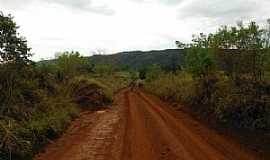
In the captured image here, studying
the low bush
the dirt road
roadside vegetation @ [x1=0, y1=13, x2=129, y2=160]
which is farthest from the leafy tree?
the dirt road

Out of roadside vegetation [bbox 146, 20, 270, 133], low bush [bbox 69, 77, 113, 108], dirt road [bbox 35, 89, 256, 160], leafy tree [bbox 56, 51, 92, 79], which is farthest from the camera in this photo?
leafy tree [bbox 56, 51, 92, 79]

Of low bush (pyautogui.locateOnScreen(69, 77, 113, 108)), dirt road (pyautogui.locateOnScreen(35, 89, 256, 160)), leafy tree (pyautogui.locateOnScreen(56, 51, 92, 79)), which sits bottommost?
dirt road (pyautogui.locateOnScreen(35, 89, 256, 160))

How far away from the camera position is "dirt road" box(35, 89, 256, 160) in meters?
11.4

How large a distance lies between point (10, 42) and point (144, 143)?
6599 millimetres

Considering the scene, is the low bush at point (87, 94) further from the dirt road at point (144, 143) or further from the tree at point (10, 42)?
the tree at point (10, 42)

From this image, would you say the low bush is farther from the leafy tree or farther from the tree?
the tree

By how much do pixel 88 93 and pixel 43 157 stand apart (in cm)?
1820

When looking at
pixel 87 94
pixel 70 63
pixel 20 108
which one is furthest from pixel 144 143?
pixel 70 63

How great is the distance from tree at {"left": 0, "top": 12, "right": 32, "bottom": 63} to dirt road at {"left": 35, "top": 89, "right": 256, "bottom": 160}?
3877mm

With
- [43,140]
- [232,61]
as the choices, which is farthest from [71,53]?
[43,140]

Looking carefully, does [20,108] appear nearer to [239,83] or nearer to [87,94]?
[239,83]

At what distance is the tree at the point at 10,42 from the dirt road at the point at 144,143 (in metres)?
3.88

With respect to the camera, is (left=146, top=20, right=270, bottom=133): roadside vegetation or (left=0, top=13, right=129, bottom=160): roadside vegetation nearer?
(left=0, top=13, right=129, bottom=160): roadside vegetation

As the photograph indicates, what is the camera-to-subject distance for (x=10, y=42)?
14.7 metres
